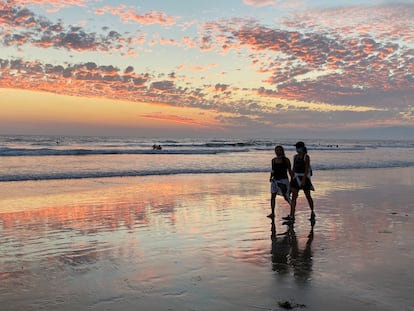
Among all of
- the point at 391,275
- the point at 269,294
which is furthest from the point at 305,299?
the point at 391,275

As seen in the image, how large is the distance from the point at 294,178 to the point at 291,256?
3.52 m

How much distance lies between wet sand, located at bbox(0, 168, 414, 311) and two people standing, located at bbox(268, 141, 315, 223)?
538 mm

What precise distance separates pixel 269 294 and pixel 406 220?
6.37m

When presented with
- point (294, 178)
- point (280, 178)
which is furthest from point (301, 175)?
point (280, 178)

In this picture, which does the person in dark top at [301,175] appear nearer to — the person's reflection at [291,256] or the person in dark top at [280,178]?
the person in dark top at [280,178]

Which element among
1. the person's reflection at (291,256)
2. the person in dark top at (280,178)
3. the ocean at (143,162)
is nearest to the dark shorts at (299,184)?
the person in dark top at (280,178)

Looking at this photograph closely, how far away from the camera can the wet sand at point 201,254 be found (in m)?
4.82

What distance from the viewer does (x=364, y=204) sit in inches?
Result: 487

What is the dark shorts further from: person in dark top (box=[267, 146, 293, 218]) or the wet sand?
the wet sand

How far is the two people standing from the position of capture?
973 centimetres

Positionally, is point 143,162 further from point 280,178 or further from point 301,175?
point 301,175

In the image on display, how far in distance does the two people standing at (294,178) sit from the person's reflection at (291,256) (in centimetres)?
134

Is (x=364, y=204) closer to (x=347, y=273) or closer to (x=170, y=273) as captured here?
(x=347, y=273)

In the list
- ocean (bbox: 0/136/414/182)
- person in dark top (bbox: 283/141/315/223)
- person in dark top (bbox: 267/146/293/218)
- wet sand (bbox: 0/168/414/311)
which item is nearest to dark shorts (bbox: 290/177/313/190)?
person in dark top (bbox: 283/141/315/223)
